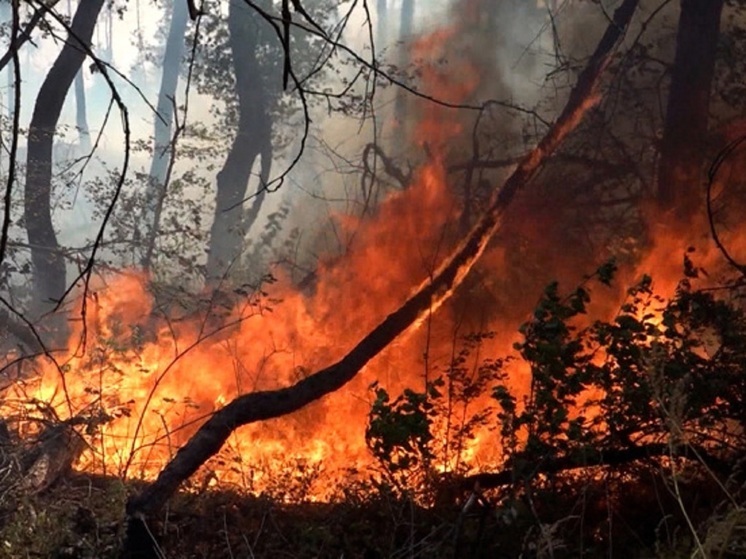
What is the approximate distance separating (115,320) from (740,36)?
893cm

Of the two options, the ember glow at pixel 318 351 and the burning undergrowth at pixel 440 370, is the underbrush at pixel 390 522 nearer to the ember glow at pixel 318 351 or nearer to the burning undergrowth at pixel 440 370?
the burning undergrowth at pixel 440 370

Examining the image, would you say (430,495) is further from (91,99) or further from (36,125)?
(91,99)

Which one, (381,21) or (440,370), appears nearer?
(440,370)

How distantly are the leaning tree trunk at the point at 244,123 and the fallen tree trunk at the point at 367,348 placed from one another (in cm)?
1060

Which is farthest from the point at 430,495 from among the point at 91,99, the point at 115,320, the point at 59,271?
the point at 91,99

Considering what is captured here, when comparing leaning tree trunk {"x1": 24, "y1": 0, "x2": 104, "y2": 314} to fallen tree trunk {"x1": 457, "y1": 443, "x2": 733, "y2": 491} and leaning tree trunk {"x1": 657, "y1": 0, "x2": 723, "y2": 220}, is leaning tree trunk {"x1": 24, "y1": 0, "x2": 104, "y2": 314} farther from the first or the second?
fallen tree trunk {"x1": 457, "y1": 443, "x2": 733, "y2": 491}

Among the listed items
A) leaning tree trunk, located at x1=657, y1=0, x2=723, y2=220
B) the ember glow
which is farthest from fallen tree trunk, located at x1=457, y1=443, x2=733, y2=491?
leaning tree trunk, located at x1=657, y1=0, x2=723, y2=220

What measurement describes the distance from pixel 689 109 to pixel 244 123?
39.0 feet

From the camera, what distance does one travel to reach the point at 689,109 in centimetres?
725

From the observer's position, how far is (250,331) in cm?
935

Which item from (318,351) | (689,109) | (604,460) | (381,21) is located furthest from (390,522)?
(381,21)

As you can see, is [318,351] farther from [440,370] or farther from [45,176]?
[45,176]

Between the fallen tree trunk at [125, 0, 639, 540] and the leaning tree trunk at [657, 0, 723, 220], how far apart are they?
85cm

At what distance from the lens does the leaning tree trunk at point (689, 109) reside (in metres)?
7.15
